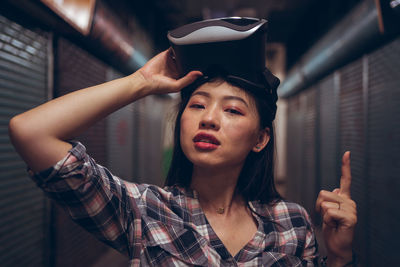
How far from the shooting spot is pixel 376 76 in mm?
2588

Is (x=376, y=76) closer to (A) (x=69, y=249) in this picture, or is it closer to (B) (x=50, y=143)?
(B) (x=50, y=143)

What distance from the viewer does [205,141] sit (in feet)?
3.32

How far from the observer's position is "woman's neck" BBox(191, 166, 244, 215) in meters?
1.16

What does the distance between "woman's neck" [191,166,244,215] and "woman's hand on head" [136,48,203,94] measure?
37cm

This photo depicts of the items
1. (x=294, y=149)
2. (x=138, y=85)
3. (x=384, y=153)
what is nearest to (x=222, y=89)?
(x=138, y=85)

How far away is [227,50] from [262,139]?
0.45 m

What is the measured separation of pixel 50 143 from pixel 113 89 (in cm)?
25

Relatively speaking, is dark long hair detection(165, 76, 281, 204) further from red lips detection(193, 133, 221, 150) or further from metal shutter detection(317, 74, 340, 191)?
metal shutter detection(317, 74, 340, 191)

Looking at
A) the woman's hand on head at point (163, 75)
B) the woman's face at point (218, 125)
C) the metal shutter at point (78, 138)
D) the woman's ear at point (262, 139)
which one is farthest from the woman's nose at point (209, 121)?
the metal shutter at point (78, 138)

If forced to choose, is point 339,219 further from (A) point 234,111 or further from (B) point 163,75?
(B) point 163,75

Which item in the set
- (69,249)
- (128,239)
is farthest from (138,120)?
(128,239)

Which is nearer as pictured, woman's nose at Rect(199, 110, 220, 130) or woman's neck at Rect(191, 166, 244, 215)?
woman's nose at Rect(199, 110, 220, 130)

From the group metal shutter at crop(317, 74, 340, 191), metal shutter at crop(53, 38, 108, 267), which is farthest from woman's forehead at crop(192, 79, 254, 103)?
metal shutter at crop(317, 74, 340, 191)

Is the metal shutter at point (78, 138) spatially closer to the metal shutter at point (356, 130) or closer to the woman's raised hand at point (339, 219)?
the woman's raised hand at point (339, 219)
